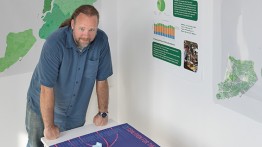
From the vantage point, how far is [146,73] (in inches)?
102

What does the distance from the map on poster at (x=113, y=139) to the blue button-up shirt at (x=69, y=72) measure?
28 centimetres

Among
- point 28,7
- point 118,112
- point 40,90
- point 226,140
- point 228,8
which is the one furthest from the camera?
point 118,112

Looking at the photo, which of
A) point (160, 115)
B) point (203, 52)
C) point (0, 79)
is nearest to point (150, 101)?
point (160, 115)

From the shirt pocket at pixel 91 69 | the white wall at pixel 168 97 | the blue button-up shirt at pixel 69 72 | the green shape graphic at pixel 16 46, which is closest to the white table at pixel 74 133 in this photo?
the blue button-up shirt at pixel 69 72

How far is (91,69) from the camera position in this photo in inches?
82.6

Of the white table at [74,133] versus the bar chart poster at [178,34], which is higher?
the bar chart poster at [178,34]

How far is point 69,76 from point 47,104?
7.6 inches

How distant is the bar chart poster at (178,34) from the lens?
2037 millimetres

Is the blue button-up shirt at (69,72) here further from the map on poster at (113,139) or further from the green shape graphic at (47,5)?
the green shape graphic at (47,5)

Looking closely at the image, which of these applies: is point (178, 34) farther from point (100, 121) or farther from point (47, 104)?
point (47, 104)

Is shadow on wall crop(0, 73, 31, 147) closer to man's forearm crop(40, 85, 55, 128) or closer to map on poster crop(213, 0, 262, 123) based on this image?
man's forearm crop(40, 85, 55, 128)

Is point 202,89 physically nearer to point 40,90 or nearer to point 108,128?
point 108,128

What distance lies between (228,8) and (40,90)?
1.10 metres

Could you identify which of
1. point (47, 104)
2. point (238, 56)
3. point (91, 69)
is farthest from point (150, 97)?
point (238, 56)
